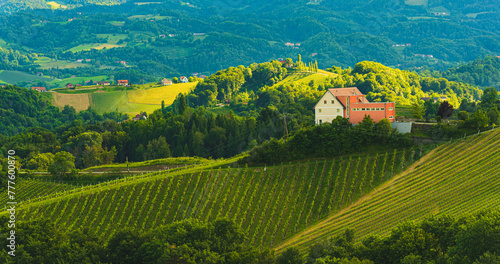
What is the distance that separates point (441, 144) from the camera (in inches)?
2576

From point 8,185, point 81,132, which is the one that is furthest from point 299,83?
point 8,185

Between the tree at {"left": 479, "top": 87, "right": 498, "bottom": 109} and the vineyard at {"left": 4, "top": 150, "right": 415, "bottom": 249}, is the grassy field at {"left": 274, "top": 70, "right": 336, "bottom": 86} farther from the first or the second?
the vineyard at {"left": 4, "top": 150, "right": 415, "bottom": 249}

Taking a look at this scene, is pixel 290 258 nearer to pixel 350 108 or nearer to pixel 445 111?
pixel 350 108

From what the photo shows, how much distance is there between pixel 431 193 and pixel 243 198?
19.7 m

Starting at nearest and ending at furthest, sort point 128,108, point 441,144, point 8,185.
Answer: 1. point 441,144
2. point 8,185
3. point 128,108

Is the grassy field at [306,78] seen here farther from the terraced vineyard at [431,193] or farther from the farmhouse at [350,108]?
the terraced vineyard at [431,193]

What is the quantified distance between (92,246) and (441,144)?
3929cm

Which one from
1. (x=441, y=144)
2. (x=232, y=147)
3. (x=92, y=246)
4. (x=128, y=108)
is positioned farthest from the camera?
(x=128, y=108)

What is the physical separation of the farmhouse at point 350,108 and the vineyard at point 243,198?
29.6 ft

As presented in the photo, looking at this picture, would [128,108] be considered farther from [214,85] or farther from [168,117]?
[168,117]

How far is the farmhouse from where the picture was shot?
72812mm

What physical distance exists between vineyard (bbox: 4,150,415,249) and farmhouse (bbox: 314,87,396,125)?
29.6ft

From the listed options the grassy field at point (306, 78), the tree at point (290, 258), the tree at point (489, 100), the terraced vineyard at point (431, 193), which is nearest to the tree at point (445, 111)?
the terraced vineyard at point (431, 193)

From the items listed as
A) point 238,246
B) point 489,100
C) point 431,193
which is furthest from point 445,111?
point 238,246
